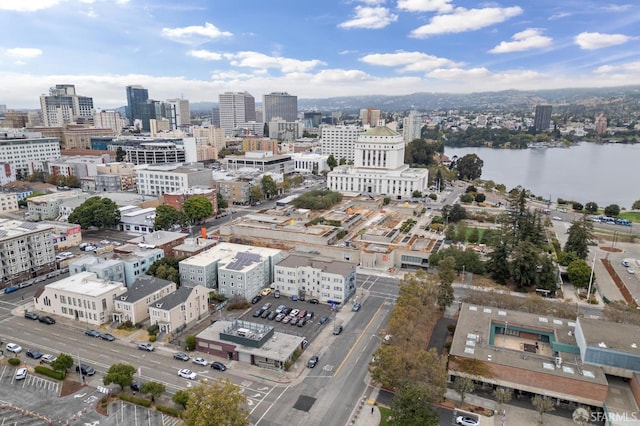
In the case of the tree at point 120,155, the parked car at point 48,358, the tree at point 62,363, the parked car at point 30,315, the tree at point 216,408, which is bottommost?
the parked car at point 48,358

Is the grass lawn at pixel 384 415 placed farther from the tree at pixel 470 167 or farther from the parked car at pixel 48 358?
the tree at pixel 470 167

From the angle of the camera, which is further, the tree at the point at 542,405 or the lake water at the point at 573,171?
the lake water at the point at 573,171

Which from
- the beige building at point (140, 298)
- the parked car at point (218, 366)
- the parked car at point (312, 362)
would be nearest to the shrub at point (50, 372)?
the beige building at point (140, 298)

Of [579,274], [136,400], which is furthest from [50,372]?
[579,274]

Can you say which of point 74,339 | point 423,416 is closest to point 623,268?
point 423,416

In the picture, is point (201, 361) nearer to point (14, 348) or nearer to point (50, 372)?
point (50, 372)

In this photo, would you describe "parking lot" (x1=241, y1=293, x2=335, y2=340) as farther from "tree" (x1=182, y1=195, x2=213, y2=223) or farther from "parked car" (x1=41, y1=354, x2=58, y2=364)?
"tree" (x1=182, y1=195, x2=213, y2=223)

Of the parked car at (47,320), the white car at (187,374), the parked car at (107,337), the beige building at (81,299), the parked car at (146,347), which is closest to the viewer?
the white car at (187,374)
